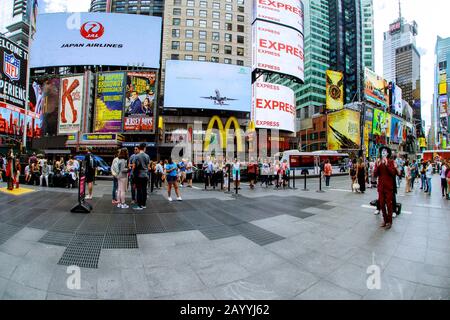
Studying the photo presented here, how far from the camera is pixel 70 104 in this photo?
29.2 m

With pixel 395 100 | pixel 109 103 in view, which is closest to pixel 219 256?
pixel 109 103

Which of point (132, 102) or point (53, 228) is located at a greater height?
point (132, 102)

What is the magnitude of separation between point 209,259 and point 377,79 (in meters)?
59.8

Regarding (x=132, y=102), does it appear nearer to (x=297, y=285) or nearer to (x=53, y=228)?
(x=53, y=228)

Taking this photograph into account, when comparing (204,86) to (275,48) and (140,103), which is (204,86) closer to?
(140,103)

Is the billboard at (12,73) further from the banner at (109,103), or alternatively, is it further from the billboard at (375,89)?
the billboard at (375,89)

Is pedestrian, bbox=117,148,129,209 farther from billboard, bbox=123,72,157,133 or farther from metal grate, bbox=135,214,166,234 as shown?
billboard, bbox=123,72,157,133

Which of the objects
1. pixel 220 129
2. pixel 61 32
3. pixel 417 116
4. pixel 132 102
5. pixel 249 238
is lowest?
pixel 249 238

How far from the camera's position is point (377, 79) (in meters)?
46.8

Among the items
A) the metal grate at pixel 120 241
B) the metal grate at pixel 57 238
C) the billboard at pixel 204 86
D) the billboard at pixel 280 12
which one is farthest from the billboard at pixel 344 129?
the metal grate at pixel 57 238

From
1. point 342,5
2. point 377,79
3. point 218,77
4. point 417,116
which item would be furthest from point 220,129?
point 417,116

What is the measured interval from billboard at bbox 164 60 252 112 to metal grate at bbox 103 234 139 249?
26.7 m

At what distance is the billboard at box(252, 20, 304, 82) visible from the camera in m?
30.8

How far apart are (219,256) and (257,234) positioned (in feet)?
4.37
